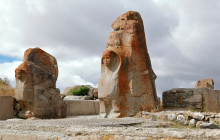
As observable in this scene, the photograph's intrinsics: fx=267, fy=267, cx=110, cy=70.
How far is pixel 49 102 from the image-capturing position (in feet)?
34.7

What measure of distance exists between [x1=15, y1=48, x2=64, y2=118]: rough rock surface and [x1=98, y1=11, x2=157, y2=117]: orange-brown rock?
3.95m

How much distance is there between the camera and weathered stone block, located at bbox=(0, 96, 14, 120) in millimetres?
9867

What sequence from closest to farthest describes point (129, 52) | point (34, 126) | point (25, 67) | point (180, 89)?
1. point (34, 126)
2. point (129, 52)
3. point (180, 89)
4. point (25, 67)

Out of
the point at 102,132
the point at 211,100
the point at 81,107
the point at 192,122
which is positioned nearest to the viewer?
the point at 102,132

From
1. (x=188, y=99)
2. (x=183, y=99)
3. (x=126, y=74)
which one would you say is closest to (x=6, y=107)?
(x=126, y=74)

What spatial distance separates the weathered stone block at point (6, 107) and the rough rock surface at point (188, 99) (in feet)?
19.0

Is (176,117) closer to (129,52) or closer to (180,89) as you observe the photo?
(129,52)

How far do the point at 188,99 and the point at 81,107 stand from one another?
591 cm

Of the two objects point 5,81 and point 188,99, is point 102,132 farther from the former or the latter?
point 5,81

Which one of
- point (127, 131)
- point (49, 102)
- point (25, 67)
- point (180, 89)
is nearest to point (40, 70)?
point (25, 67)

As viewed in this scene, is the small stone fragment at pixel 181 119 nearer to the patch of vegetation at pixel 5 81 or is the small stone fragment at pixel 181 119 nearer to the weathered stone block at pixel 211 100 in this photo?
the weathered stone block at pixel 211 100

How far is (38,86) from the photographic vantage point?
10.3m

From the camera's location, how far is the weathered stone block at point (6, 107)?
32.4ft

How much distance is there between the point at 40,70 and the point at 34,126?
7135 mm
